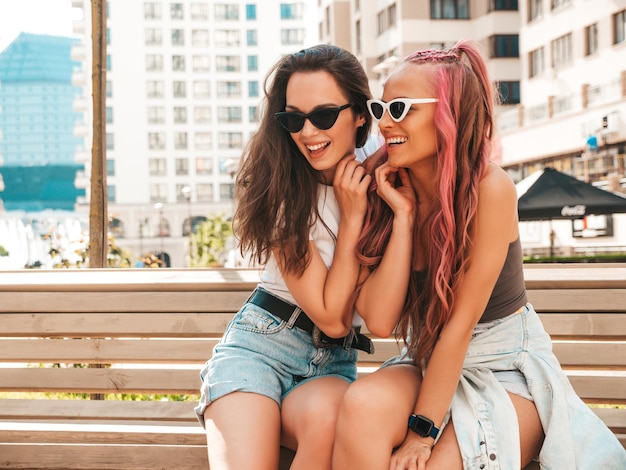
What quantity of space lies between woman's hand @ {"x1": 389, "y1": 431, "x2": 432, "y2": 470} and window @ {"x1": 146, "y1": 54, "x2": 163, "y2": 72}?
74.6m

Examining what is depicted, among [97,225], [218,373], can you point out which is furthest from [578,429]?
[97,225]

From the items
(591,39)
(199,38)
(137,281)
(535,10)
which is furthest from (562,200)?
(199,38)

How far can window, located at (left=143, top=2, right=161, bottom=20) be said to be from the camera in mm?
74312

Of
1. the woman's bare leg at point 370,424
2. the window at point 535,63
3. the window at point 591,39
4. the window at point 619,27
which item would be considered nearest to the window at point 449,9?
the window at point 535,63

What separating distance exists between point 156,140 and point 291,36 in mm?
16670

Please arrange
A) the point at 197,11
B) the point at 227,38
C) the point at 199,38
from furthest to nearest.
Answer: the point at 227,38 < the point at 197,11 < the point at 199,38

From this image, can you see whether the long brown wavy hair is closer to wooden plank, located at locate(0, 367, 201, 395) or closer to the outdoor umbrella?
wooden plank, located at locate(0, 367, 201, 395)

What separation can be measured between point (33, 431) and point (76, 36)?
78.2 metres

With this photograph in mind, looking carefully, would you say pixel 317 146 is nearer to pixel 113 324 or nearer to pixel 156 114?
pixel 113 324

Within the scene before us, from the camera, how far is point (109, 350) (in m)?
3.37

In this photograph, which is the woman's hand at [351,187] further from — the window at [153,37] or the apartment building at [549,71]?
the window at [153,37]

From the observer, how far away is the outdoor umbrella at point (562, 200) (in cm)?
1389

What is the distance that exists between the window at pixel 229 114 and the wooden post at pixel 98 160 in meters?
69.6

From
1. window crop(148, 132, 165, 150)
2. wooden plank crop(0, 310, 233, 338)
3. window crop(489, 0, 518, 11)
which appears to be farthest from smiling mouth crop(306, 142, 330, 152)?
window crop(148, 132, 165, 150)
